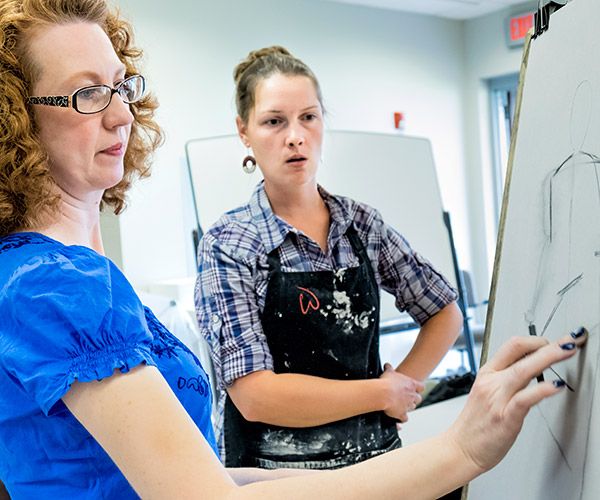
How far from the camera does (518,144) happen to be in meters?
0.99

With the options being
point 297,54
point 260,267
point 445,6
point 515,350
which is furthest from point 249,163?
point 445,6

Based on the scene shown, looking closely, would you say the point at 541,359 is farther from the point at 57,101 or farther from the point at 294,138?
the point at 294,138

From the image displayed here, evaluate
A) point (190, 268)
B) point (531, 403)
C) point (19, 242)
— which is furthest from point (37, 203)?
point (190, 268)

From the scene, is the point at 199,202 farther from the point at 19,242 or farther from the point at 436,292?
the point at 19,242

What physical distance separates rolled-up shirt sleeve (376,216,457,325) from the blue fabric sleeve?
0.87 metres

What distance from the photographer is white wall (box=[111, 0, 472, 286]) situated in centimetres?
416

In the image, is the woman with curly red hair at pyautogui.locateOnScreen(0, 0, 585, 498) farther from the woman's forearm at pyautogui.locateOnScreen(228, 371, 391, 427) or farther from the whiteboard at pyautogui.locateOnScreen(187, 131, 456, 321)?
the whiteboard at pyautogui.locateOnScreen(187, 131, 456, 321)

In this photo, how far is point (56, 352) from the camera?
2.46 ft

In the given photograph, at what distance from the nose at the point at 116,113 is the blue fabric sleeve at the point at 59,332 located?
21cm

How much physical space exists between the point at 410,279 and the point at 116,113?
857 millimetres

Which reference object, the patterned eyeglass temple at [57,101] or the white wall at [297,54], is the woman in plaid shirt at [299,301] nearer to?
the patterned eyeglass temple at [57,101]

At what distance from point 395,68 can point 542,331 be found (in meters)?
4.84

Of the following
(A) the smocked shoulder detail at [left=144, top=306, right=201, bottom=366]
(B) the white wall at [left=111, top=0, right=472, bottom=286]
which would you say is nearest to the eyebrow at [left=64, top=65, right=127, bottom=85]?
(A) the smocked shoulder detail at [left=144, top=306, right=201, bottom=366]

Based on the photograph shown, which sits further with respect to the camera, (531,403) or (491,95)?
(491,95)
